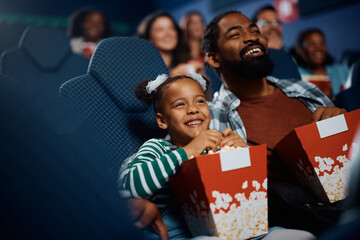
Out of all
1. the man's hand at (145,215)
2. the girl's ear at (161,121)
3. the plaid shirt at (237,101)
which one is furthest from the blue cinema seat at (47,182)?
the plaid shirt at (237,101)

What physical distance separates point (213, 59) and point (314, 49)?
1.71 metres

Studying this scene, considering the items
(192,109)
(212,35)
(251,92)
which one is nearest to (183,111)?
(192,109)

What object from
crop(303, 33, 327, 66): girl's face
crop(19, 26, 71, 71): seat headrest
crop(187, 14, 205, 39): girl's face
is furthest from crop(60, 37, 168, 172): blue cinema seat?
crop(187, 14, 205, 39): girl's face

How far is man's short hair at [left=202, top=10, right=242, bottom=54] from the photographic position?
154 cm

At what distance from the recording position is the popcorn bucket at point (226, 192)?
0.80 metres

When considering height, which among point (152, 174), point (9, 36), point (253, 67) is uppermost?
point (9, 36)

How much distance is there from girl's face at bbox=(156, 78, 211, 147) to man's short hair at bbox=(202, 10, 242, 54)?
45 cm

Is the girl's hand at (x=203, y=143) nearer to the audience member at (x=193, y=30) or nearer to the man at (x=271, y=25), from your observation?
the man at (x=271, y=25)

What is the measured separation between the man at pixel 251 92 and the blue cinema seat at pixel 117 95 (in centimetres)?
29

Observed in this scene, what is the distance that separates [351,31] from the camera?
4.37 metres

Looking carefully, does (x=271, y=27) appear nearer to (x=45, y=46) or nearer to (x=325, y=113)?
(x=325, y=113)

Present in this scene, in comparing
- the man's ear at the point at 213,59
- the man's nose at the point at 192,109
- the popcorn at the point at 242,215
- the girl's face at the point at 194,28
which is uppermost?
the girl's face at the point at 194,28

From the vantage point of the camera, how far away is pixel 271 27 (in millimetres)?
2418

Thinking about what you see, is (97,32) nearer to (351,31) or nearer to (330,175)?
(330,175)
